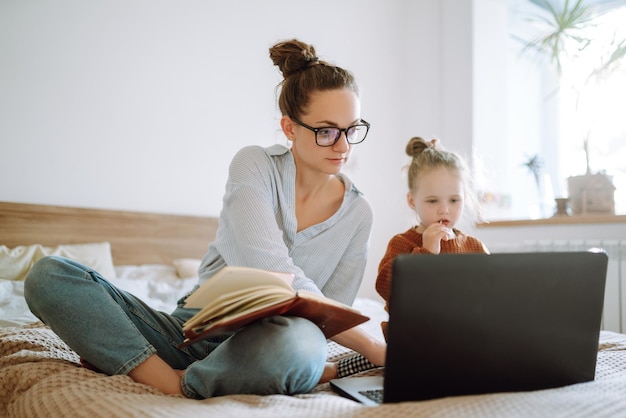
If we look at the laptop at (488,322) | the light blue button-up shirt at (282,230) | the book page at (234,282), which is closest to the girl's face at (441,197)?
the light blue button-up shirt at (282,230)

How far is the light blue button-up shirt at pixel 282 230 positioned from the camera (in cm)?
111

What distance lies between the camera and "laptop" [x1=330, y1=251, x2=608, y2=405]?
26.0 inches

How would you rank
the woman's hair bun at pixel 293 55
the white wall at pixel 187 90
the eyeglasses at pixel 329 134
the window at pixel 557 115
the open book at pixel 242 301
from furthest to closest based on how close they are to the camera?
the window at pixel 557 115
the white wall at pixel 187 90
the woman's hair bun at pixel 293 55
the eyeglasses at pixel 329 134
the open book at pixel 242 301

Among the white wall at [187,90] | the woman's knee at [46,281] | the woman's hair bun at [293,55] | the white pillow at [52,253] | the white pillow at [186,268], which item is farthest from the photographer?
the white pillow at [186,268]

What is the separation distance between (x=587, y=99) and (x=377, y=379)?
2.52 metres

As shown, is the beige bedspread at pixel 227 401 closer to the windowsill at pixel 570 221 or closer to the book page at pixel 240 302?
the book page at pixel 240 302

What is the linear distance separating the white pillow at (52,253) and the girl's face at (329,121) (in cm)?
127

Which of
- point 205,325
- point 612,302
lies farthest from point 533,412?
point 612,302

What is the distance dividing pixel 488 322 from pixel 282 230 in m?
0.68

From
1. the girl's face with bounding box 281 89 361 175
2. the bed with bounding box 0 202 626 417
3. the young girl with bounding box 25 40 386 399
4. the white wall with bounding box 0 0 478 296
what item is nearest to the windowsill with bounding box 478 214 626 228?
the white wall with bounding box 0 0 478 296

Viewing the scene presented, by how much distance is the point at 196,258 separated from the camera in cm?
273

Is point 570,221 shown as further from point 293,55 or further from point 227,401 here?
point 227,401

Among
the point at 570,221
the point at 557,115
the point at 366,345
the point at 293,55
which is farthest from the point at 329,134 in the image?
the point at 557,115

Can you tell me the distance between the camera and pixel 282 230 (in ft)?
4.29
